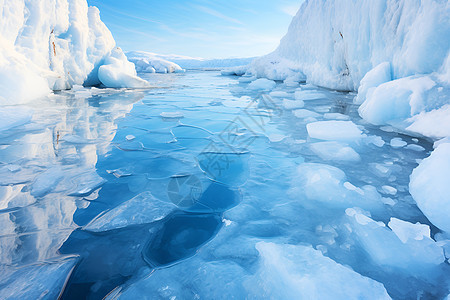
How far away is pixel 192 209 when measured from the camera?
164 cm

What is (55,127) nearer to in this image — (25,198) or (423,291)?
(25,198)

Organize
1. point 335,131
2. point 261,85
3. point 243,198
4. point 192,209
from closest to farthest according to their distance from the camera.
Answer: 1. point 192,209
2. point 243,198
3. point 335,131
4. point 261,85

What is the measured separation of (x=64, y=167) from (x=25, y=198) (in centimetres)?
58

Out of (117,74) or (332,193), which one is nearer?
(332,193)

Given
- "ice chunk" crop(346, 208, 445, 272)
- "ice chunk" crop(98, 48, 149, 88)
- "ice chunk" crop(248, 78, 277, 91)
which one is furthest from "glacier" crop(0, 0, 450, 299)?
"ice chunk" crop(98, 48, 149, 88)

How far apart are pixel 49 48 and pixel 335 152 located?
1042 cm

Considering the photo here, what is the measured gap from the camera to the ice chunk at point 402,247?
1120mm

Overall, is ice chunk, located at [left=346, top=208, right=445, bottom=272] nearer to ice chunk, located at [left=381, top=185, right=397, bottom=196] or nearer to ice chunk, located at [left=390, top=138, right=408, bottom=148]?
ice chunk, located at [left=381, top=185, right=397, bottom=196]

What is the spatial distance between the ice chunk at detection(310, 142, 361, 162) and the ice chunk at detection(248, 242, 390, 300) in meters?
1.62

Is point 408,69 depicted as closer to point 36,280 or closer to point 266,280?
point 266,280

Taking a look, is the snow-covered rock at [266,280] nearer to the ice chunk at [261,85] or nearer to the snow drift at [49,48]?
the snow drift at [49,48]

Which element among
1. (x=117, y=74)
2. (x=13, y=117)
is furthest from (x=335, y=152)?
(x=117, y=74)

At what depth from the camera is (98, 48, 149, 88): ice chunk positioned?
10.6 metres

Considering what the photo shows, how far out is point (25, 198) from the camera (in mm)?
1727
